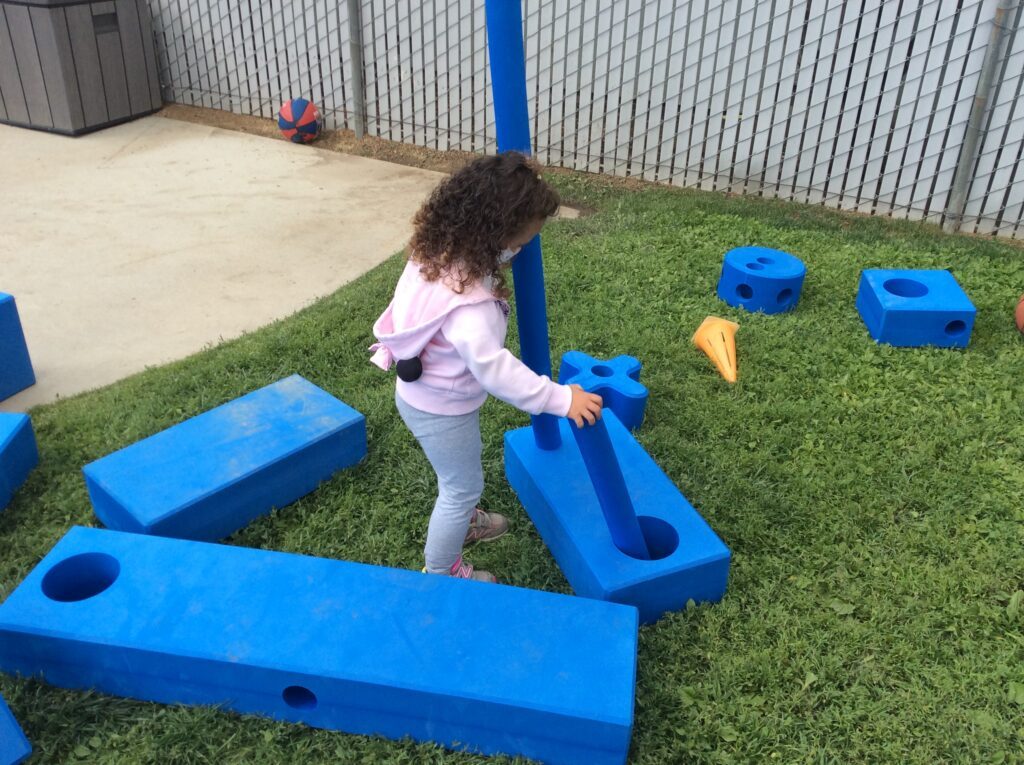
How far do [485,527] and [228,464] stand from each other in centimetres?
89

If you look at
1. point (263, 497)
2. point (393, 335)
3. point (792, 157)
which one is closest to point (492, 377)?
point (393, 335)

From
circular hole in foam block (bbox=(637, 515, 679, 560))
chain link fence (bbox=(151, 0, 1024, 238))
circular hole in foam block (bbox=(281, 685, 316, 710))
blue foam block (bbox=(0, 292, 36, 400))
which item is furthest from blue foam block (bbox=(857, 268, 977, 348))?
blue foam block (bbox=(0, 292, 36, 400))

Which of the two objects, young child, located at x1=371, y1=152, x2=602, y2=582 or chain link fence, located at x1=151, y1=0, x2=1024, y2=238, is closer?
young child, located at x1=371, y1=152, x2=602, y2=582

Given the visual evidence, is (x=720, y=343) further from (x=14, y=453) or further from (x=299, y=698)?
(x=14, y=453)

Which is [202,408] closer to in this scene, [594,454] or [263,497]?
[263,497]

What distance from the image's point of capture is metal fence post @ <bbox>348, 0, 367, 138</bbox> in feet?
21.9

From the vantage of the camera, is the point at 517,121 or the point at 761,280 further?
the point at 761,280

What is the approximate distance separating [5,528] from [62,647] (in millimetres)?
900

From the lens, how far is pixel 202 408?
3.59 meters

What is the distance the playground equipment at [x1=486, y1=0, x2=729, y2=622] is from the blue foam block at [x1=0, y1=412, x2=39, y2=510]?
1.74 m

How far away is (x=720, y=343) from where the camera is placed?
4020 mm

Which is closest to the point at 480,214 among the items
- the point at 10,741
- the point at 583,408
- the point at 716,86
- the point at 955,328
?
the point at 583,408

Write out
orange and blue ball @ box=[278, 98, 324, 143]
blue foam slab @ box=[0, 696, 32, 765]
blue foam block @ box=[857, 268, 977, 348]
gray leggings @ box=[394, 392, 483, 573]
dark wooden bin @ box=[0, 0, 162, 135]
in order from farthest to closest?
1. orange and blue ball @ box=[278, 98, 324, 143]
2. dark wooden bin @ box=[0, 0, 162, 135]
3. blue foam block @ box=[857, 268, 977, 348]
4. gray leggings @ box=[394, 392, 483, 573]
5. blue foam slab @ box=[0, 696, 32, 765]

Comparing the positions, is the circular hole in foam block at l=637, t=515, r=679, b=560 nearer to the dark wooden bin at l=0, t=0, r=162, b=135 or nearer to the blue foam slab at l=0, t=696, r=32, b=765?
the blue foam slab at l=0, t=696, r=32, b=765
